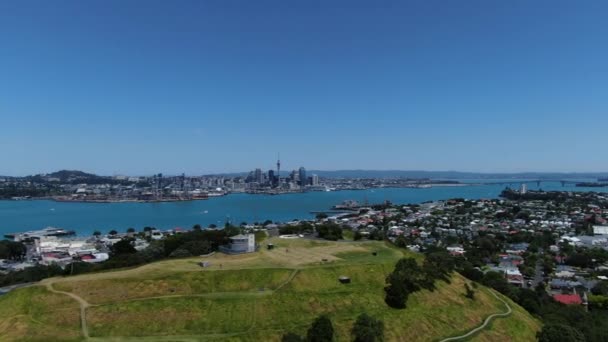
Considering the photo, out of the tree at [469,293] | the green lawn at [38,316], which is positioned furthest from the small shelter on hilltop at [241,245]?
the tree at [469,293]

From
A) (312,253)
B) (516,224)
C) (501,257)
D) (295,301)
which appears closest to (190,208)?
(516,224)

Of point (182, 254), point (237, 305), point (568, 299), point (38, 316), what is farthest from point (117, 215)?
point (568, 299)

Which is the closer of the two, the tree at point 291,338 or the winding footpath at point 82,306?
the tree at point 291,338

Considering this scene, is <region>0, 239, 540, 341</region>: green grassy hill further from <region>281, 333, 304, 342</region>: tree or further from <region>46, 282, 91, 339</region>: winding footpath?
<region>281, 333, 304, 342</region>: tree

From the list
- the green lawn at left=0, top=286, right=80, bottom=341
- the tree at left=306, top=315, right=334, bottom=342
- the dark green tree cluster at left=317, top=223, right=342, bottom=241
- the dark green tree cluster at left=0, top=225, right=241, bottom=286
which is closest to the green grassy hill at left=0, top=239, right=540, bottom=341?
the green lawn at left=0, top=286, right=80, bottom=341

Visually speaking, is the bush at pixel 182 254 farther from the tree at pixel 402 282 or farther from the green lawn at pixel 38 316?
the tree at pixel 402 282

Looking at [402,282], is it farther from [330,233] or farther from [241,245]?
[330,233]

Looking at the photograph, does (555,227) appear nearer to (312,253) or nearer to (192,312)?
(312,253)
